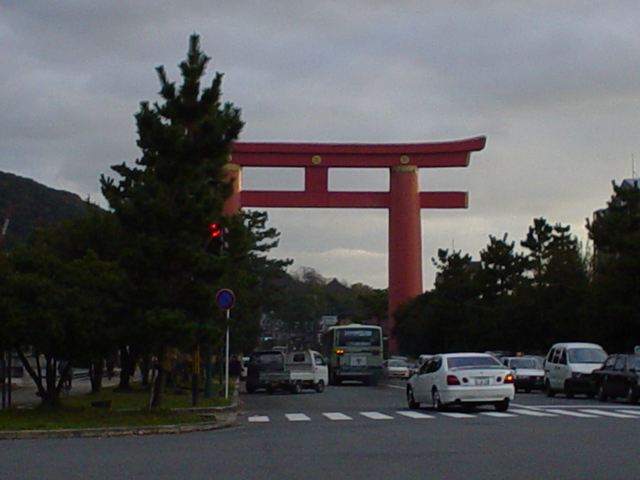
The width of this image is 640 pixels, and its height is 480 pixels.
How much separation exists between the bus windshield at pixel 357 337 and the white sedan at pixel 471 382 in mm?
29030

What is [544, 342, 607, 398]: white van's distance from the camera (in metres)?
32.9

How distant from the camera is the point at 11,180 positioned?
84.3m

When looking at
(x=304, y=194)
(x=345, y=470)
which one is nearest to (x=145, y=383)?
(x=304, y=194)

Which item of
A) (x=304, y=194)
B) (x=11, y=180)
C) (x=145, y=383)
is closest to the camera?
(x=145, y=383)

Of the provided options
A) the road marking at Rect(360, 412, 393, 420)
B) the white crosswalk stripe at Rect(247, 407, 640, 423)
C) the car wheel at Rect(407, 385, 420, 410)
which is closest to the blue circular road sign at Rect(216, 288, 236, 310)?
the white crosswalk stripe at Rect(247, 407, 640, 423)

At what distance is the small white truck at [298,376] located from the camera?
4103 cm

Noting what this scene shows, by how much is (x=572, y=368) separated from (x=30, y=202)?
5644 centimetres

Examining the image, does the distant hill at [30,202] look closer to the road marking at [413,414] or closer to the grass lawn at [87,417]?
the grass lawn at [87,417]

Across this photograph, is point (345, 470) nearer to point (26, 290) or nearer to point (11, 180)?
point (26, 290)

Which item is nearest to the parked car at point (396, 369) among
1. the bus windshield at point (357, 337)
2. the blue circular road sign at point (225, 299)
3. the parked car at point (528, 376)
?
the bus windshield at point (357, 337)

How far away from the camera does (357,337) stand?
174 feet

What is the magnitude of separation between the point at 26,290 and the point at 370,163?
133 feet

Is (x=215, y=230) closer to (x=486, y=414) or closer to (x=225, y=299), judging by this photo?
(x=225, y=299)

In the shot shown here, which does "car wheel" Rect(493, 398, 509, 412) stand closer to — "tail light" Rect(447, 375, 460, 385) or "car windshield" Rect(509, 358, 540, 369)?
"tail light" Rect(447, 375, 460, 385)
